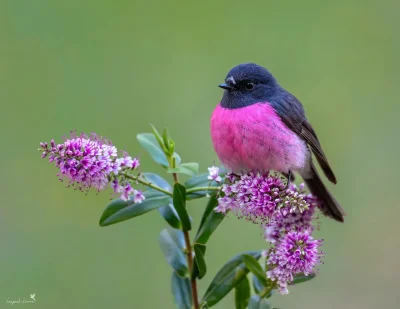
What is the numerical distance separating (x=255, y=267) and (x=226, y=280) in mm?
170

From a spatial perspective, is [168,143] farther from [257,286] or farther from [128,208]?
[257,286]

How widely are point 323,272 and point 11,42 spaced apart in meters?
4.46

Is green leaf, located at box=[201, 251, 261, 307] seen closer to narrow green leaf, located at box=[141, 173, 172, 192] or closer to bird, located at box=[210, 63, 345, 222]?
narrow green leaf, located at box=[141, 173, 172, 192]

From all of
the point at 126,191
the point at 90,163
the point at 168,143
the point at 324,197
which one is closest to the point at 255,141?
the point at 324,197

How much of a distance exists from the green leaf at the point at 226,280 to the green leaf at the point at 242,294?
0.10 feet

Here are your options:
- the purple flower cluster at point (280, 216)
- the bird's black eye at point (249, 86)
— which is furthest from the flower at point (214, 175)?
the bird's black eye at point (249, 86)

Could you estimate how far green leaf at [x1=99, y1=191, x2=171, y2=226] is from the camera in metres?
2.80

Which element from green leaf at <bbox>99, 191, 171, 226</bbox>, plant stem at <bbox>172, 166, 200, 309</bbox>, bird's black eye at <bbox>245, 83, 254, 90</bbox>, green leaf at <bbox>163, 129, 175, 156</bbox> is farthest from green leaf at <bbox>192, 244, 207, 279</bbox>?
bird's black eye at <bbox>245, 83, 254, 90</bbox>

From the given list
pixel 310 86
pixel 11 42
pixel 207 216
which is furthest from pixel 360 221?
pixel 11 42

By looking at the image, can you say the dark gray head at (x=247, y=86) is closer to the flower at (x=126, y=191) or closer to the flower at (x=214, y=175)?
the flower at (x=214, y=175)

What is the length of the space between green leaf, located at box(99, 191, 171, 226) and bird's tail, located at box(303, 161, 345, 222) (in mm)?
1159

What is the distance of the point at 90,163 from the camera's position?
252 centimetres

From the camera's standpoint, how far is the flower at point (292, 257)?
2.51m

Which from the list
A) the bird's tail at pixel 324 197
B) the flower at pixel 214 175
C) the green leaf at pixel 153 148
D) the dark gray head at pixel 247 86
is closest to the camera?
the flower at pixel 214 175
